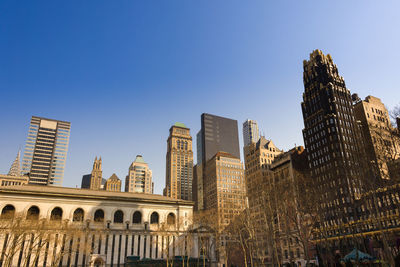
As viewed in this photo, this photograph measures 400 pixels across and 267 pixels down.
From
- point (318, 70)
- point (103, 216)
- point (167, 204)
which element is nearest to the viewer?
point (103, 216)

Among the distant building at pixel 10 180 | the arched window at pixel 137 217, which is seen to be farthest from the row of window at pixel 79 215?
the distant building at pixel 10 180

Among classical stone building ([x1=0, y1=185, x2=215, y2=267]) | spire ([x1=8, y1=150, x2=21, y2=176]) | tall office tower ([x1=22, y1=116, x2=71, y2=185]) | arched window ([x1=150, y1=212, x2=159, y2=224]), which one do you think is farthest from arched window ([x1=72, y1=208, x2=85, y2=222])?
spire ([x1=8, y1=150, x2=21, y2=176])

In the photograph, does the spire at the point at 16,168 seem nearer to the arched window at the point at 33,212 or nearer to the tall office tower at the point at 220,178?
the tall office tower at the point at 220,178

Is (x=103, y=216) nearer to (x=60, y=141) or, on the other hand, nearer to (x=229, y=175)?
(x=229, y=175)

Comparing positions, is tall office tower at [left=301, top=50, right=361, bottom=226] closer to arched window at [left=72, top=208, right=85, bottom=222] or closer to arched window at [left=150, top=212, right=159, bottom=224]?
arched window at [left=150, top=212, right=159, bottom=224]

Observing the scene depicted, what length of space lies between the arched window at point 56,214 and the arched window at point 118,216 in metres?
12.6

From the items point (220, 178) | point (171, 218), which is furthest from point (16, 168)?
point (171, 218)

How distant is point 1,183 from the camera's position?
145500 millimetres

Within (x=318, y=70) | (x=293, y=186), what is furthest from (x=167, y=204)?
(x=318, y=70)

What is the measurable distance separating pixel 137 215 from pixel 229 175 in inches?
3856

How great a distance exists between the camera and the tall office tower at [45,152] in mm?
173500

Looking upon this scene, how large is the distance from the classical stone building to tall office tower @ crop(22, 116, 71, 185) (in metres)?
115

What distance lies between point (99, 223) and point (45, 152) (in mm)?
130222

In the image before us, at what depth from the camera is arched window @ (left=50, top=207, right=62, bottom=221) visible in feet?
221
